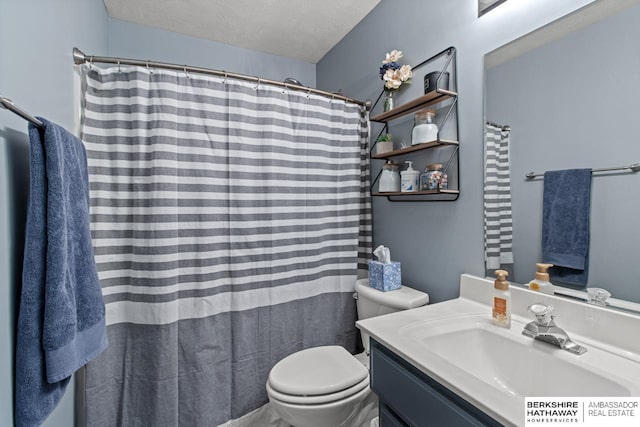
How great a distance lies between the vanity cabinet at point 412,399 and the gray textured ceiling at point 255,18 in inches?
75.4

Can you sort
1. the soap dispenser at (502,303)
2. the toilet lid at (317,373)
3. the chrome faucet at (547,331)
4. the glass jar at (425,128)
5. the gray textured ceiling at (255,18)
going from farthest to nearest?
the gray textured ceiling at (255,18)
the glass jar at (425,128)
the toilet lid at (317,373)
the soap dispenser at (502,303)
the chrome faucet at (547,331)

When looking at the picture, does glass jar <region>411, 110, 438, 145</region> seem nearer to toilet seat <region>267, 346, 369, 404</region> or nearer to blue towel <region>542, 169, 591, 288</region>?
blue towel <region>542, 169, 591, 288</region>

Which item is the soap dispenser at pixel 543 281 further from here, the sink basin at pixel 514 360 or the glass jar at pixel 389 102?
the glass jar at pixel 389 102

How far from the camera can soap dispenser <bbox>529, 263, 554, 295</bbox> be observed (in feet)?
3.38

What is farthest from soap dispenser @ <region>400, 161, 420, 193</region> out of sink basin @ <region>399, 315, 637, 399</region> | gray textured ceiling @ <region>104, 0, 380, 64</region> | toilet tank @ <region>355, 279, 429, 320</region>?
gray textured ceiling @ <region>104, 0, 380, 64</region>

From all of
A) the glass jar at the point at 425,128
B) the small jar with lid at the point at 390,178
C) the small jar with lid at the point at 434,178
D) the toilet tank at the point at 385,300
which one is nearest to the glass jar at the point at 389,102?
the glass jar at the point at 425,128

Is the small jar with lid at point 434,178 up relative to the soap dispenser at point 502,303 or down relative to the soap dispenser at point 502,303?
up

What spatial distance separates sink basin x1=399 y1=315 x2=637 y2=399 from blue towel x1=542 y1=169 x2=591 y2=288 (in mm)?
241

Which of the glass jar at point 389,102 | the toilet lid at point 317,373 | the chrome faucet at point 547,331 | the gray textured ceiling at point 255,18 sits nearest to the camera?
the chrome faucet at point 547,331

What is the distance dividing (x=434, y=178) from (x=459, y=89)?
0.42 m

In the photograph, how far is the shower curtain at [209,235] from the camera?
135 cm

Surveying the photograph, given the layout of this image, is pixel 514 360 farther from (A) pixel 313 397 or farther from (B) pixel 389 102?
(B) pixel 389 102

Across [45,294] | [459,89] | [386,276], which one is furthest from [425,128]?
[45,294]

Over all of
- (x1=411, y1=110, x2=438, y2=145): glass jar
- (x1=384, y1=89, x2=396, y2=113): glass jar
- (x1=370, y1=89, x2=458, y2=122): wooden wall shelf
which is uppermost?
(x1=384, y1=89, x2=396, y2=113): glass jar
